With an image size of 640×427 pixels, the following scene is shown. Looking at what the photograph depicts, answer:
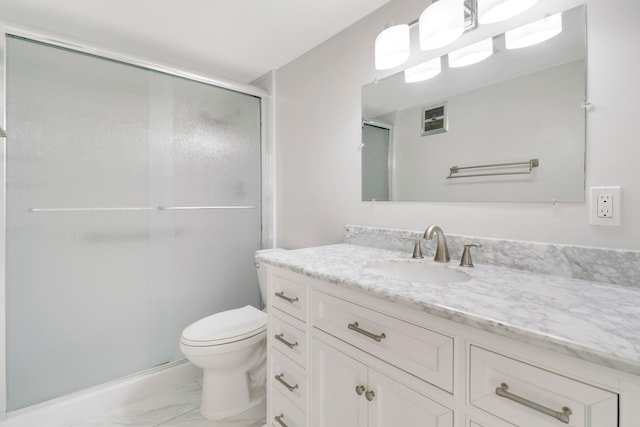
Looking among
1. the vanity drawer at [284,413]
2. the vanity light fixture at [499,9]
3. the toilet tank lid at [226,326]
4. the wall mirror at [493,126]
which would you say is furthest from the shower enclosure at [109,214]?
the vanity light fixture at [499,9]

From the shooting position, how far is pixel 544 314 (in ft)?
2.14

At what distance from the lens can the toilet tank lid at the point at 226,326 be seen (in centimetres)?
157

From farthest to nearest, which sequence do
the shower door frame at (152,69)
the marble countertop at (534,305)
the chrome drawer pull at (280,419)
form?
the shower door frame at (152,69) < the chrome drawer pull at (280,419) < the marble countertop at (534,305)

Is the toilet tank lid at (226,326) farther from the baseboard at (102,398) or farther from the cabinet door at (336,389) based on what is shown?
the cabinet door at (336,389)

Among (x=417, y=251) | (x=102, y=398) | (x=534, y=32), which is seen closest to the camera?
(x=534, y=32)

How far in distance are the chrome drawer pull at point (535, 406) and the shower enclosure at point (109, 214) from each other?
1942mm

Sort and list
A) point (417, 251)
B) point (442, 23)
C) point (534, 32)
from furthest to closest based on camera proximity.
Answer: point (417, 251) < point (442, 23) < point (534, 32)

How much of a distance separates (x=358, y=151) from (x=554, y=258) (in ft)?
3.44

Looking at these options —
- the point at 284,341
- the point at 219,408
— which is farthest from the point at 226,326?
the point at 284,341

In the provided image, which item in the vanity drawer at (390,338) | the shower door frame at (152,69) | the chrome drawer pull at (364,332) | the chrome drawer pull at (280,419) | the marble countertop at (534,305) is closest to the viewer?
the marble countertop at (534,305)

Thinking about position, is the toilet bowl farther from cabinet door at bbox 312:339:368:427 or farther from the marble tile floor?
cabinet door at bbox 312:339:368:427

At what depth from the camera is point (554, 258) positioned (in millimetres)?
1019

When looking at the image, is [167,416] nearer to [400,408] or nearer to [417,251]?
[400,408]

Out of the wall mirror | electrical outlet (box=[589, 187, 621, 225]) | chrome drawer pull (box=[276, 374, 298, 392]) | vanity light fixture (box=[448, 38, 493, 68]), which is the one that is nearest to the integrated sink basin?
the wall mirror
